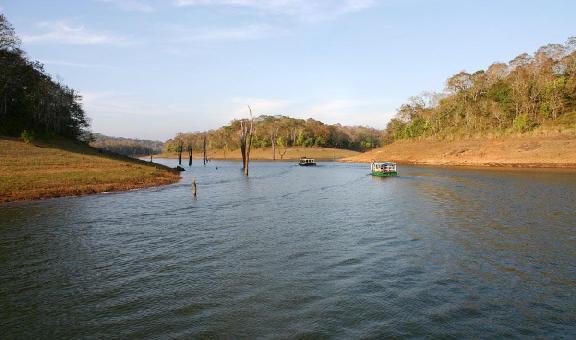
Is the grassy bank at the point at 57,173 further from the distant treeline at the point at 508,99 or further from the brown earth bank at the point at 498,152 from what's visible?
the distant treeline at the point at 508,99

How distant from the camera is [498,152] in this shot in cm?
9362

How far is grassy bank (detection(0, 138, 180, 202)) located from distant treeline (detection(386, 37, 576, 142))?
95.5 metres

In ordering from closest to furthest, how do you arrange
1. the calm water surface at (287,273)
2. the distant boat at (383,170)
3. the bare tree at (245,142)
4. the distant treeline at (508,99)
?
the calm water surface at (287,273) → the distant boat at (383,170) → the bare tree at (245,142) → the distant treeline at (508,99)

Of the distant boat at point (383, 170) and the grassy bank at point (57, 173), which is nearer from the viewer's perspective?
the grassy bank at point (57, 173)

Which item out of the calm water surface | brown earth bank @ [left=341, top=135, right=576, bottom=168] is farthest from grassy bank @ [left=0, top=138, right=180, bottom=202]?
brown earth bank @ [left=341, top=135, right=576, bottom=168]

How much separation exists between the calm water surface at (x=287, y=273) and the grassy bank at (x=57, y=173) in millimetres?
9665

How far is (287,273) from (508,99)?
126 meters

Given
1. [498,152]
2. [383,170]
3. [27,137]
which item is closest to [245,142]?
[383,170]

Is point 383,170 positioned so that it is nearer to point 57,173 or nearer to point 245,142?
point 245,142

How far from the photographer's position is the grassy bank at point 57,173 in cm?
4003

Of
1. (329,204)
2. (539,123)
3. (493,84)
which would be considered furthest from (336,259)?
(493,84)

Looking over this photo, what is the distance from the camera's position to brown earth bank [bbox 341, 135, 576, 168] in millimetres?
80812

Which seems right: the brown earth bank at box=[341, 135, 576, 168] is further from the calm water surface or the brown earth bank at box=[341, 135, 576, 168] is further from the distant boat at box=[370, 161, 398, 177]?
the calm water surface

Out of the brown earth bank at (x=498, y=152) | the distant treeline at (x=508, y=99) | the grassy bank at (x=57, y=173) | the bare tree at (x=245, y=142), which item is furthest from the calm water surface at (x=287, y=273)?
the distant treeline at (x=508, y=99)
